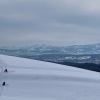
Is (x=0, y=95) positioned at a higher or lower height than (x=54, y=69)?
lower

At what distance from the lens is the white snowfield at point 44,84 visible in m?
3.78

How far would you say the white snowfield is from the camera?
12.4 ft

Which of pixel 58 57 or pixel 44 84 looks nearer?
pixel 44 84

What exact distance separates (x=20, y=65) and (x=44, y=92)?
1.00 m

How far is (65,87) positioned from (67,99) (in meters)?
0.38

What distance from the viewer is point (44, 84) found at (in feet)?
13.3

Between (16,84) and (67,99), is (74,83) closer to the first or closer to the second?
(67,99)

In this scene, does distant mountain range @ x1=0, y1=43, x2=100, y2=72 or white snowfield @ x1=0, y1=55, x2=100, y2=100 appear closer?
white snowfield @ x1=0, y1=55, x2=100, y2=100

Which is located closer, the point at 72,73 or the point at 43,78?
the point at 43,78

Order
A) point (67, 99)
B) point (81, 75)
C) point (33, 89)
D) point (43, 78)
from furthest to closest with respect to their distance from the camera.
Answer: point (81, 75) → point (43, 78) → point (33, 89) → point (67, 99)

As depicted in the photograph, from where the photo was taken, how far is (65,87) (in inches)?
158

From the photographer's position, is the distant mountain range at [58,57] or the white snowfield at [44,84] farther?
the distant mountain range at [58,57]

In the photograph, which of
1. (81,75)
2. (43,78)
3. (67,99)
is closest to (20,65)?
(43,78)

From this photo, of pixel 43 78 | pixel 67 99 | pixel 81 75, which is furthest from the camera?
pixel 81 75
